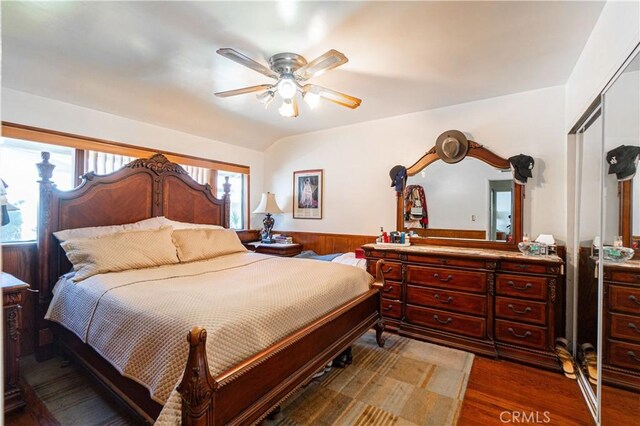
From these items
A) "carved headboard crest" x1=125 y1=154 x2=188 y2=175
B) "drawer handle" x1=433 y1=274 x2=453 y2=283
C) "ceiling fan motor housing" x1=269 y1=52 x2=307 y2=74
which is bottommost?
"drawer handle" x1=433 y1=274 x2=453 y2=283

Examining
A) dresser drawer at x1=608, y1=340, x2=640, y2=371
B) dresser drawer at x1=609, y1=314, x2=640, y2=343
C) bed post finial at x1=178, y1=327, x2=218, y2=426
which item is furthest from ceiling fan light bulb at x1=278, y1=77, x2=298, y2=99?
dresser drawer at x1=608, y1=340, x2=640, y2=371

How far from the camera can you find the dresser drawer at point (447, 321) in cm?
288

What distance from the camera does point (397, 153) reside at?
388 centimetres

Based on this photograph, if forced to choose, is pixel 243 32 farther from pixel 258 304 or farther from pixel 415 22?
pixel 258 304

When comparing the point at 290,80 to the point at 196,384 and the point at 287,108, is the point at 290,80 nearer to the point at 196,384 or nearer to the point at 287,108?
the point at 287,108

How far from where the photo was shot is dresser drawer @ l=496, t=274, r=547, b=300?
264 cm

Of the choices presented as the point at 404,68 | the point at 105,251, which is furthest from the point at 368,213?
the point at 105,251

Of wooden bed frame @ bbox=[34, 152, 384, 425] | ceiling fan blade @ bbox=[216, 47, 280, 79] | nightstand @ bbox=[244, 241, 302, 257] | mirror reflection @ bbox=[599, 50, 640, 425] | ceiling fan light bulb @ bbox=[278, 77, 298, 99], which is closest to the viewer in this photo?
wooden bed frame @ bbox=[34, 152, 384, 425]

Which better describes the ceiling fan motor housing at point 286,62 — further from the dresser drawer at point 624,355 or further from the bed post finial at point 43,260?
the dresser drawer at point 624,355

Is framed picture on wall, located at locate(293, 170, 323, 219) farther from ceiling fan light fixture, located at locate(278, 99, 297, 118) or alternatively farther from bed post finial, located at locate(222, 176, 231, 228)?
ceiling fan light fixture, located at locate(278, 99, 297, 118)

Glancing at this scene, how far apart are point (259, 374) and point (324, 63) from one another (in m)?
1.90

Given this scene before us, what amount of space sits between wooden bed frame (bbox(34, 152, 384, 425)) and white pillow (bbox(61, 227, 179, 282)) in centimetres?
43

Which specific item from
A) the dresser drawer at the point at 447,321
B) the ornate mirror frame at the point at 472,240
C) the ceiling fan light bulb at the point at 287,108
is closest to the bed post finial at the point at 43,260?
the ceiling fan light bulb at the point at 287,108

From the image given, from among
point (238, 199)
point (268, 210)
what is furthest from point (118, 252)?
point (238, 199)
